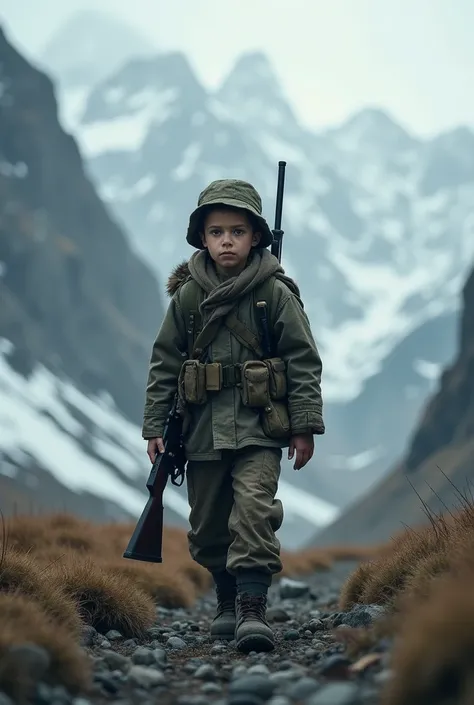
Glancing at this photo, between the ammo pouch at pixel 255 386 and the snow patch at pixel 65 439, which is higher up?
the snow patch at pixel 65 439

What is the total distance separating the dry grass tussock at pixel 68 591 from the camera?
4539 millimetres

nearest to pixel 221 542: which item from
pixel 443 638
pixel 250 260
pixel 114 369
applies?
pixel 250 260

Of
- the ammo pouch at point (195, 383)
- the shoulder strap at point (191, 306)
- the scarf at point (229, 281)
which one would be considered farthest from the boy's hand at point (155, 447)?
the scarf at point (229, 281)

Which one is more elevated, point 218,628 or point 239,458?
point 239,458

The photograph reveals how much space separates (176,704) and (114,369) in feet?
467

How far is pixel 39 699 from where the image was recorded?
13.8ft

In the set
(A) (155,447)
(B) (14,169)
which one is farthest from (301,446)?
(B) (14,169)

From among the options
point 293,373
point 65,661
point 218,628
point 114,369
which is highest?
point 114,369

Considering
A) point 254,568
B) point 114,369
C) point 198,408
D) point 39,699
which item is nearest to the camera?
point 39,699

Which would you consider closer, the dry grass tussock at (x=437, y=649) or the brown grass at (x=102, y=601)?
the dry grass tussock at (x=437, y=649)

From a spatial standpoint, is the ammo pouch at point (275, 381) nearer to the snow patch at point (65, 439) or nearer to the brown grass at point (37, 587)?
the brown grass at point (37, 587)

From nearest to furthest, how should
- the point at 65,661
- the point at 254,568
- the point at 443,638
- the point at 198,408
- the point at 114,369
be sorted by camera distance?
the point at 443,638 → the point at 65,661 → the point at 254,568 → the point at 198,408 → the point at 114,369

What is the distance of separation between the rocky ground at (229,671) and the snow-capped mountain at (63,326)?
276 ft

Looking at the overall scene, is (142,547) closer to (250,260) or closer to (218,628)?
(218,628)
